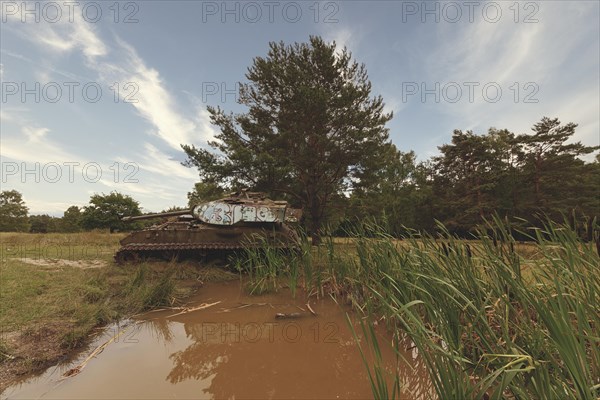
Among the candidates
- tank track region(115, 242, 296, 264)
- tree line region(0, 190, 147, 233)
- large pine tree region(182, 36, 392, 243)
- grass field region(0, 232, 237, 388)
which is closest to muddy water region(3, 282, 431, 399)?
grass field region(0, 232, 237, 388)

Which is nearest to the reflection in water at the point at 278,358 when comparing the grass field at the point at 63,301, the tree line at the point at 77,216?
the grass field at the point at 63,301

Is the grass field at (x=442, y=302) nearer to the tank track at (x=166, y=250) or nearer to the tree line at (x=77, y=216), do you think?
the tank track at (x=166, y=250)

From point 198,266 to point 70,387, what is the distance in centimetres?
523

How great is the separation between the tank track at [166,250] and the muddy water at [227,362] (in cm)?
331

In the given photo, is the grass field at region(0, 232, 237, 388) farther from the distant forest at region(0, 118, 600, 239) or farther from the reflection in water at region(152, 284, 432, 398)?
the distant forest at region(0, 118, 600, 239)

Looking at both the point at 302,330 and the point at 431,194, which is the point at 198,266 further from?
the point at 431,194

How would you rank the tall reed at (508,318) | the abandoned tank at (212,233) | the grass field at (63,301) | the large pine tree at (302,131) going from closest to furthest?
the tall reed at (508,318)
the grass field at (63,301)
the abandoned tank at (212,233)
the large pine tree at (302,131)

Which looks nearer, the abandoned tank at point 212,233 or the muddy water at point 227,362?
the muddy water at point 227,362

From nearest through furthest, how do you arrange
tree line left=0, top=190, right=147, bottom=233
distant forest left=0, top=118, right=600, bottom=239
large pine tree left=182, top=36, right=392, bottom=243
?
1. large pine tree left=182, top=36, right=392, bottom=243
2. distant forest left=0, top=118, right=600, bottom=239
3. tree line left=0, top=190, right=147, bottom=233

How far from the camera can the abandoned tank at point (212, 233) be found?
7.65 meters

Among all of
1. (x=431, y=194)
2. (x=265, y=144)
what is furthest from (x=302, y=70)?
(x=431, y=194)

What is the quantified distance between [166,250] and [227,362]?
18.2 feet

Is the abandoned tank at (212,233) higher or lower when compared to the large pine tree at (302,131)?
lower

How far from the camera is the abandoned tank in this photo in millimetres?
7652
